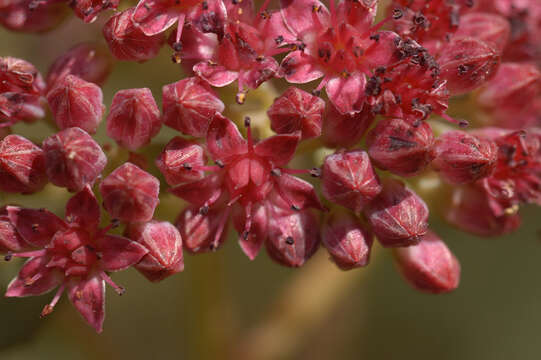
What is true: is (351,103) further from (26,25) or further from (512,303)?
(512,303)

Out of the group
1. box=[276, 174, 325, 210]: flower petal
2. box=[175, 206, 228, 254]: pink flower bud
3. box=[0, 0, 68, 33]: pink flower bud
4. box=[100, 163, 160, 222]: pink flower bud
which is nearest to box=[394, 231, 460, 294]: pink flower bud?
box=[276, 174, 325, 210]: flower petal

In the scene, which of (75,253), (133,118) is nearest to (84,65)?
(133,118)

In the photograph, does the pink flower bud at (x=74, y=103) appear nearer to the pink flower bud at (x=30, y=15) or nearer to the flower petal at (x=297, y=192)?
the pink flower bud at (x=30, y=15)

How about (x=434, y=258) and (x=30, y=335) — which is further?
(x=30, y=335)

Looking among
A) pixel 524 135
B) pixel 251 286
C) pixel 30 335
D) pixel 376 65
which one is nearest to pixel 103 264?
pixel 30 335

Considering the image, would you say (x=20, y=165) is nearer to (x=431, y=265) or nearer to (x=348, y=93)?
(x=348, y=93)

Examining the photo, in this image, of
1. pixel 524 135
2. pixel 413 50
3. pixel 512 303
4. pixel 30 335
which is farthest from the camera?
pixel 512 303

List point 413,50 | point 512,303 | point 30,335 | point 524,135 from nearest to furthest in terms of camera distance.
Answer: point 413,50, point 524,135, point 30,335, point 512,303
